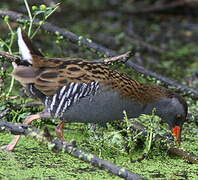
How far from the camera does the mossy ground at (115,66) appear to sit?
11.0ft

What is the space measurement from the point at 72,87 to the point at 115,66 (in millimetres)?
1382

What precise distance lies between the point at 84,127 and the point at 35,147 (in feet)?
2.04

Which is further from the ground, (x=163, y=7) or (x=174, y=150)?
(x=174, y=150)

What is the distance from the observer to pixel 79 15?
798 centimetres

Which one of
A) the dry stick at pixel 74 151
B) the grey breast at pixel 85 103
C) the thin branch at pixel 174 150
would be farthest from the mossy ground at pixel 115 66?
the dry stick at pixel 74 151

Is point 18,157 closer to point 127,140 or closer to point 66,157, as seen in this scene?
point 66,157

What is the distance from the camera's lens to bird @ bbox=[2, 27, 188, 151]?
357 centimetres

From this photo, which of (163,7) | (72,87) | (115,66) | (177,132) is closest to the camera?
(72,87)

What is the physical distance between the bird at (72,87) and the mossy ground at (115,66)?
19 cm

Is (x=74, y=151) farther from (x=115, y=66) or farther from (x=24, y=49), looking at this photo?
(x=115, y=66)

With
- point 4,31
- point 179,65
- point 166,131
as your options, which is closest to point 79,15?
point 4,31

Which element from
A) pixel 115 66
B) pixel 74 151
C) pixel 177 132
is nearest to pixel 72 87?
pixel 74 151

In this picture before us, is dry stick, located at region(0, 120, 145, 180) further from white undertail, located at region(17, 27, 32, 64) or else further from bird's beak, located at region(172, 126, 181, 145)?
bird's beak, located at region(172, 126, 181, 145)

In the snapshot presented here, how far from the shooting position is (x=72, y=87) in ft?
11.7
